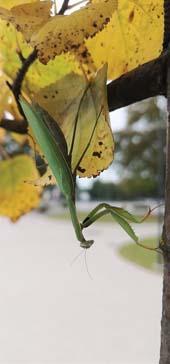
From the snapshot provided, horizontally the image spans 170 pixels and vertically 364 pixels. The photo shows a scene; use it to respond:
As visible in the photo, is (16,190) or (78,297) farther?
(78,297)

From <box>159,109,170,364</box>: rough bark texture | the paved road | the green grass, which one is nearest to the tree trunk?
<box>159,109,170,364</box>: rough bark texture

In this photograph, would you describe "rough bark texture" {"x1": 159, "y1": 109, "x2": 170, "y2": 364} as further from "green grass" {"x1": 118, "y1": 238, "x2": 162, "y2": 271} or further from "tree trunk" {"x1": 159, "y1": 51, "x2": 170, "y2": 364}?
"green grass" {"x1": 118, "y1": 238, "x2": 162, "y2": 271}

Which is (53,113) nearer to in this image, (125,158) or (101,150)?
(101,150)

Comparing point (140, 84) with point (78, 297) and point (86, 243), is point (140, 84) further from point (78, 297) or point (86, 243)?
point (78, 297)

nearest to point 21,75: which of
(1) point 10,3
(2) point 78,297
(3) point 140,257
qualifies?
(1) point 10,3

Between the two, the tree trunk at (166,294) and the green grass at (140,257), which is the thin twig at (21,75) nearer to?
the tree trunk at (166,294)

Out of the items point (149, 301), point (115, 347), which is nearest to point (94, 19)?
point (115, 347)
